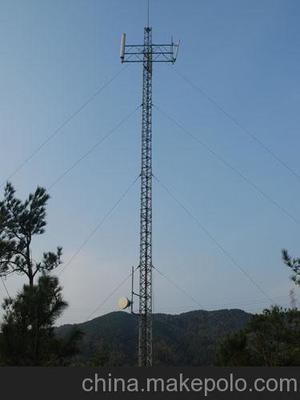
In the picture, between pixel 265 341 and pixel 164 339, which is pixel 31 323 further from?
pixel 164 339

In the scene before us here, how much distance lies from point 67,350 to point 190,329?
17494 cm

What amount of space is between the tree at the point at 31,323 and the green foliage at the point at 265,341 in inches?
761

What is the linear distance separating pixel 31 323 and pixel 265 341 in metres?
22.6

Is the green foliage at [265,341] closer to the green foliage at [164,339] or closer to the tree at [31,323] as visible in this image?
the tree at [31,323]

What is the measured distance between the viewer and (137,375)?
847 centimetres

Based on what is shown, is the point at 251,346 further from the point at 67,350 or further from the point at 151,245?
the point at 67,350

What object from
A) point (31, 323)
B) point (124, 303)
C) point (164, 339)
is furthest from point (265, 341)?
point (164, 339)

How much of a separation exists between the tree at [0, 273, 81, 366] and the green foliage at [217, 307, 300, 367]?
19327 millimetres

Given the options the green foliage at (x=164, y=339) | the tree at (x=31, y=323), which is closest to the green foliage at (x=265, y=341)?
the tree at (x=31, y=323)

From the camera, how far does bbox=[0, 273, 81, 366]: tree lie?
16797 mm

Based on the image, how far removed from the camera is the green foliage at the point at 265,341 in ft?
113

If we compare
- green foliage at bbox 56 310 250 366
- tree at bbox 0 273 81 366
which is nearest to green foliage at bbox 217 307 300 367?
tree at bbox 0 273 81 366

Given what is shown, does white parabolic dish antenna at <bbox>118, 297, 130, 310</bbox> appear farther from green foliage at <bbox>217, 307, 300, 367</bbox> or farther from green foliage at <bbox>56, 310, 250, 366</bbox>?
green foliage at <bbox>56, 310, 250, 366</bbox>

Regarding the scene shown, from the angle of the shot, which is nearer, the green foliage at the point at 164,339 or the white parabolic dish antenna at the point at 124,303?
the white parabolic dish antenna at the point at 124,303
